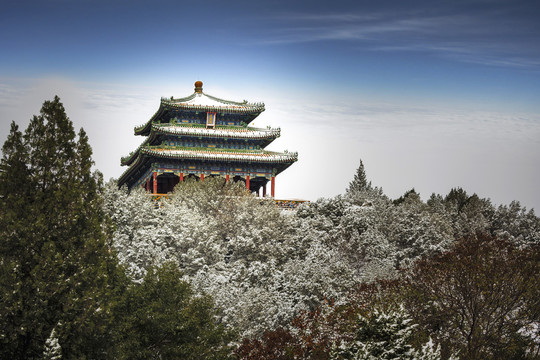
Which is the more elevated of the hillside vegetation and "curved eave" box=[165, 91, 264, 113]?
"curved eave" box=[165, 91, 264, 113]

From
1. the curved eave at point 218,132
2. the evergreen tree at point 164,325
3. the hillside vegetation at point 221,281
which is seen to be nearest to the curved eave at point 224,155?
the curved eave at point 218,132

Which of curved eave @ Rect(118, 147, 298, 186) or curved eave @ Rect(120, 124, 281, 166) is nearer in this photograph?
curved eave @ Rect(118, 147, 298, 186)

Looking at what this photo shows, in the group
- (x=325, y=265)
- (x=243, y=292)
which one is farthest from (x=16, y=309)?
(x=325, y=265)

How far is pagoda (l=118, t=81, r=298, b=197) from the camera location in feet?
235

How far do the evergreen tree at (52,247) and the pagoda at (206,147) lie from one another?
35161 millimetres

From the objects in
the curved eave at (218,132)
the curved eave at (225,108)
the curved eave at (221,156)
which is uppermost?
the curved eave at (225,108)

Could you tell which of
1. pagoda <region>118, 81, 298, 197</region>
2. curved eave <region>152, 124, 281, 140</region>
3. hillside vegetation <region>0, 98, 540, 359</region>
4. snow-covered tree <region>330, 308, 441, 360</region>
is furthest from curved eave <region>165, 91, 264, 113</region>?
snow-covered tree <region>330, 308, 441, 360</region>

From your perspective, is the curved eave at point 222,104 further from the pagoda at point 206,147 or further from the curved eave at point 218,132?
the curved eave at point 218,132

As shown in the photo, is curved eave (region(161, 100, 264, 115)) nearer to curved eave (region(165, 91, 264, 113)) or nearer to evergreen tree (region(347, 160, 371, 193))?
curved eave (region(165, 91, 264, 113))

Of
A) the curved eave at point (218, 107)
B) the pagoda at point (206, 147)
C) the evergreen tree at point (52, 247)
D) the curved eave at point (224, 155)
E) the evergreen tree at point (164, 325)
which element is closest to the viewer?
the evergreen tree at point (52, 247)

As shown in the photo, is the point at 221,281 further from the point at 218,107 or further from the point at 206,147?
the point at 218,107

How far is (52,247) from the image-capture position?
3253 centimetres

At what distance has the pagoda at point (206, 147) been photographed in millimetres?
71750

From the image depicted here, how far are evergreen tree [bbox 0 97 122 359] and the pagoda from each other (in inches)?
1384
